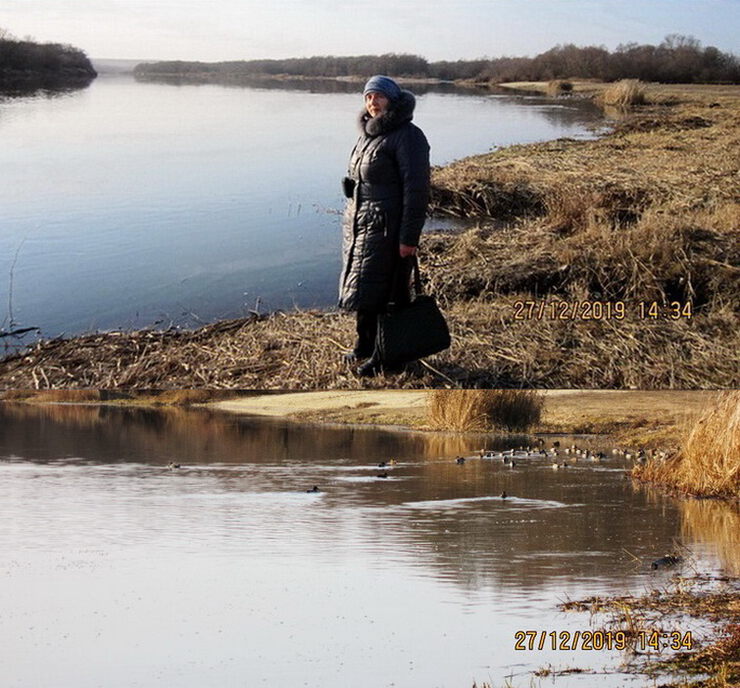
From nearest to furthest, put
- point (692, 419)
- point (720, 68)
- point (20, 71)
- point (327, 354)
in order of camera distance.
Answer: point (327, 354) → point (692, 419) → point (720, 68) → point (20, 71)

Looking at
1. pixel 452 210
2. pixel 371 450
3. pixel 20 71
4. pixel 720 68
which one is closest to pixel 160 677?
pixel 371 450

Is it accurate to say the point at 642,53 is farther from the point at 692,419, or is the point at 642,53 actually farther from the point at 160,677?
the point at 160,677

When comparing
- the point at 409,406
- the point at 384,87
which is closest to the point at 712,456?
the point at 409,406

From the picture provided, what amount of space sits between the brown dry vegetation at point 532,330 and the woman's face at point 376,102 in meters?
2.04

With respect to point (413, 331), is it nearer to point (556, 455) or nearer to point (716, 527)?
point (716, 527)

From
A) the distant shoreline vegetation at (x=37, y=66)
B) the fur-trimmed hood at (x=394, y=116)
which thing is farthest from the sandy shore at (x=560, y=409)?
the distant shoreline vegetation at (x=37, y=66)

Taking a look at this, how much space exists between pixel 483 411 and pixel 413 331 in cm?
765

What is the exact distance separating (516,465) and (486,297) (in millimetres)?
3439

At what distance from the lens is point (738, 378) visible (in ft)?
31.5

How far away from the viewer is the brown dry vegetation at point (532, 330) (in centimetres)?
889

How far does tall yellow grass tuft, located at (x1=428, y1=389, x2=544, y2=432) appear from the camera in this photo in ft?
43.8

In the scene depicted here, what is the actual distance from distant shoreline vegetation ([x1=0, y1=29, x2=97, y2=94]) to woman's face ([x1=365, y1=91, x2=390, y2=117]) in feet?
100

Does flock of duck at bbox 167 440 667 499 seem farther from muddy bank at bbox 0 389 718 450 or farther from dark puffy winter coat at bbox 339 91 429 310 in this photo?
dark puffy winter coat at bbox 339 91 429 310

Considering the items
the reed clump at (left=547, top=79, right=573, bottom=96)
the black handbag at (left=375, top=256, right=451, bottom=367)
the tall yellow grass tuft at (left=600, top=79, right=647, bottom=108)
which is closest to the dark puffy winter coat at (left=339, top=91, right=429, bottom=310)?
the black handbag at (left=375, top=256, right=451, bottom=367)
